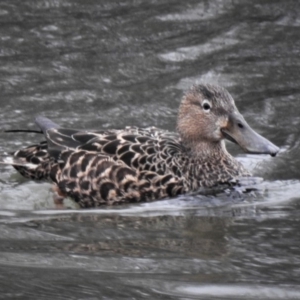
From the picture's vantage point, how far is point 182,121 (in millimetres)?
9836

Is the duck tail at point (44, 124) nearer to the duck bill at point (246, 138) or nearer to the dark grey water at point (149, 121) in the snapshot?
the dark grey water at point (149, 121)

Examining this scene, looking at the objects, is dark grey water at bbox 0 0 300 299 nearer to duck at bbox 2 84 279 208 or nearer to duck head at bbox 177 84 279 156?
duck at bbox 2 84 279 208

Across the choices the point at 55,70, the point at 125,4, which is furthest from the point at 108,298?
the point at 125,4

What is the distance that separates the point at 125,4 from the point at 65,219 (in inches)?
260

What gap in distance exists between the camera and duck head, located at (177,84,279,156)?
952cm

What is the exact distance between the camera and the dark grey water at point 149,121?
22.7 ft

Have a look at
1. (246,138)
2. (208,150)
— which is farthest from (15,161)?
(246,138)

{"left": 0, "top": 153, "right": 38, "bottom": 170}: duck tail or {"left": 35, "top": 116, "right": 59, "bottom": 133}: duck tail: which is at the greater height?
{"left": 35, "top": 116, "right": 59, "bottom": 133}: duck tail

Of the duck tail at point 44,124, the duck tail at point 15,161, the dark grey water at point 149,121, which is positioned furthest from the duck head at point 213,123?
the duck tail at point 15,161

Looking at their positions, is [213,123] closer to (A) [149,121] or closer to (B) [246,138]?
(B) [246,138]

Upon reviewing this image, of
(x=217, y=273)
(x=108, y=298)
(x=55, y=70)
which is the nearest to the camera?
(x=108, y=298)

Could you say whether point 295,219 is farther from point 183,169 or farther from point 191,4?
point 191,4

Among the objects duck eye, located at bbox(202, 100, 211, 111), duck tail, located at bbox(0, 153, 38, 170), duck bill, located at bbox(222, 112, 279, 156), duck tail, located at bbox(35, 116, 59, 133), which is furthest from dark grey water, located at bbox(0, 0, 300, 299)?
duck eye, located at bbox(202, 100, 211, 111)

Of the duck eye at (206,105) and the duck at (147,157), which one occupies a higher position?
the duck eye at (206,105)
